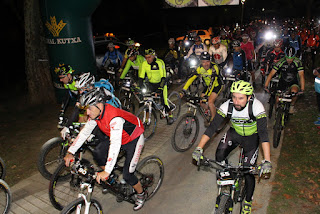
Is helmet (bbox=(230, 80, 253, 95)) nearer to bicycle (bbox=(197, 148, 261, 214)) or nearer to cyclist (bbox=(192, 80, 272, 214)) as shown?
cyclist (bbox=(192, 80, 272, 214))

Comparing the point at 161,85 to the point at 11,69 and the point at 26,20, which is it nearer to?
the point at 26,20

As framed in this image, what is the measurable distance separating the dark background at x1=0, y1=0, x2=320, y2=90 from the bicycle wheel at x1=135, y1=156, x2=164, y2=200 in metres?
14.9

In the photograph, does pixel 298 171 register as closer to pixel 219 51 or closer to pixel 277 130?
pixel 277 130

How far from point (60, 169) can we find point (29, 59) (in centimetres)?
870

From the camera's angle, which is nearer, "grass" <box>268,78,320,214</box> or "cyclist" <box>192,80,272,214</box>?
"cyclist" <box>192,80,272,214</box>

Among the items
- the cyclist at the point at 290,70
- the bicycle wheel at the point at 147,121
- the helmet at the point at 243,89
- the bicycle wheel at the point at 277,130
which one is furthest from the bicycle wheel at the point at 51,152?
the cyclist at the point at 290,70

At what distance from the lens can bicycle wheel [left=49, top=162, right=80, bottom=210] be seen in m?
4.52

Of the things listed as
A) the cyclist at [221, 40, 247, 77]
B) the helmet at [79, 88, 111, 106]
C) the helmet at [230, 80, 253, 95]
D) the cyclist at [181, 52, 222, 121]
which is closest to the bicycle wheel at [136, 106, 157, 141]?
the cyclist at [181, 52, 222, 121]

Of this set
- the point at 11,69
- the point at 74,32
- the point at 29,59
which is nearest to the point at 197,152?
the point at 74,32

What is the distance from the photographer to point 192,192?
5438 millimetres

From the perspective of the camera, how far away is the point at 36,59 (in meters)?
11.7

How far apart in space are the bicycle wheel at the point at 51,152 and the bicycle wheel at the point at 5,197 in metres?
0.86

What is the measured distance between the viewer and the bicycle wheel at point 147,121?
7.49 meters

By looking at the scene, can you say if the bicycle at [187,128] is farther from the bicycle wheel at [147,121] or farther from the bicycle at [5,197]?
the bicycle at [5,197]
